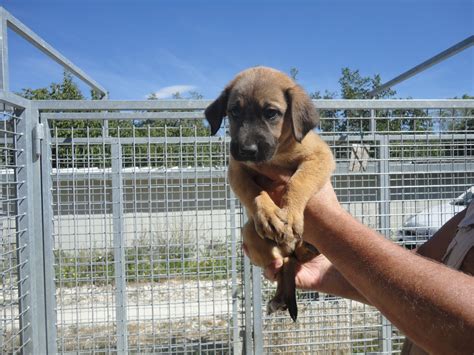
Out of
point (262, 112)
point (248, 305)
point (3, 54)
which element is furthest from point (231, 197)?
point (3, 54)

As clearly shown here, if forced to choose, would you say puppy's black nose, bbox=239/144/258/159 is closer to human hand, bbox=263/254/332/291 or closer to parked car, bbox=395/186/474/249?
human hand, bbox=263/254/332/291

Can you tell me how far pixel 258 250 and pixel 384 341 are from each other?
7.85ft

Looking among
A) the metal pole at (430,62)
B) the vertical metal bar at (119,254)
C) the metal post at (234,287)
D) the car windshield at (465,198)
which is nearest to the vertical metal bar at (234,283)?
the metal post at (234,287)

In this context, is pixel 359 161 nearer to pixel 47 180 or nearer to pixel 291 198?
pixel 291 198

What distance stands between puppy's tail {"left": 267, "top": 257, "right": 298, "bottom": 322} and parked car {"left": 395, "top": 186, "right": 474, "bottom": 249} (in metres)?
1.88

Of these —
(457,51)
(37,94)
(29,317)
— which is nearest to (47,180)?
(29,317)

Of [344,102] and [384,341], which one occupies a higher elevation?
[344,102]

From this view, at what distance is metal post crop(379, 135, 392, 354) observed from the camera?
13.3ft

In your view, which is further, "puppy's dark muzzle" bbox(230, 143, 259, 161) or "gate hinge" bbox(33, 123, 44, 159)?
"gate hinge" bbox(33, 123, 44, 159)

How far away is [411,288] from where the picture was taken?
139 centimetres

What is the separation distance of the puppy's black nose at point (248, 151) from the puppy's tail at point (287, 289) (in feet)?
2.30

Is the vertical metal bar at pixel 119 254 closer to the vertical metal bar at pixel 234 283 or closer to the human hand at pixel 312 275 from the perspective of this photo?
the vertical metal bar at pixel 234 283

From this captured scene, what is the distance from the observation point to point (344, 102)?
11.8ft

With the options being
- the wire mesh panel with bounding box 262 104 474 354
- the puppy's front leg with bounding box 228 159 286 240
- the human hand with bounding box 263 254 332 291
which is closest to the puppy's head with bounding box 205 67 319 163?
the puppy's front leg with bounding box 228 159 286 240
